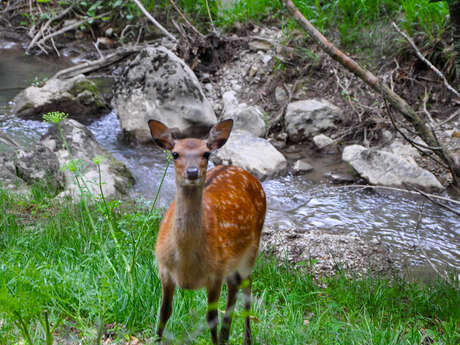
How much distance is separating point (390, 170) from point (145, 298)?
4220 mm

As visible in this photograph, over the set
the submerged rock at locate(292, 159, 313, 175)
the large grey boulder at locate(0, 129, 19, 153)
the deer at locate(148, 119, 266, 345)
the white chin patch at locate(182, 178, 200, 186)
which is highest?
the white chin patch at locate(182, 178, 200, 186)

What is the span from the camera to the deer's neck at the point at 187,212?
2557 millimetres

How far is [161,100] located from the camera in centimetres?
798

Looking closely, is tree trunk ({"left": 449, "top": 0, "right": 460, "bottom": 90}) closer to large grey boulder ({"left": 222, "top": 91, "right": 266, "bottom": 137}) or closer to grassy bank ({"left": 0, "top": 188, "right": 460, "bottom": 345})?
grassy bank ({"left": 0, "top": 188, "right": 460, "bottom": 345})

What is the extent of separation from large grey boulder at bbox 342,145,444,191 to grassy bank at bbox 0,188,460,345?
2291 mm

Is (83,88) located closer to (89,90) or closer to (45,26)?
(89,90)

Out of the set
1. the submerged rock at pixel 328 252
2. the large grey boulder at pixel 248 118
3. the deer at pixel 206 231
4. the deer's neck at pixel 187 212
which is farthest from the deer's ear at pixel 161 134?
the large grey boulder at pixel 248 118

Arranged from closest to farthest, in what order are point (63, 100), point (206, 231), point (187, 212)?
point (187, 212) → point (206, 231) → point (63, 100)

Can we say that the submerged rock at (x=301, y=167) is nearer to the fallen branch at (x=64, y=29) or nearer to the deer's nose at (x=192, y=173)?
the deer's nose at (x=192, y=173)

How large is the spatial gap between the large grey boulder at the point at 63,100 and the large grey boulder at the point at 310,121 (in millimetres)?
3624

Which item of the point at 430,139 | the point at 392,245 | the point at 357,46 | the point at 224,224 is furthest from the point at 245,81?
the point at 224,224

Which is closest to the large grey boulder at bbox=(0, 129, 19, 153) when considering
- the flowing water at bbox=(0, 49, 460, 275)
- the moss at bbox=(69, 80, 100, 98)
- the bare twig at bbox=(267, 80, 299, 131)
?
the flowing water at bbox=(0, 49, 460, 275)

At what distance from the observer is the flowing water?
511cm

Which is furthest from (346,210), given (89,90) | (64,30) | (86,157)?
(64,30)
